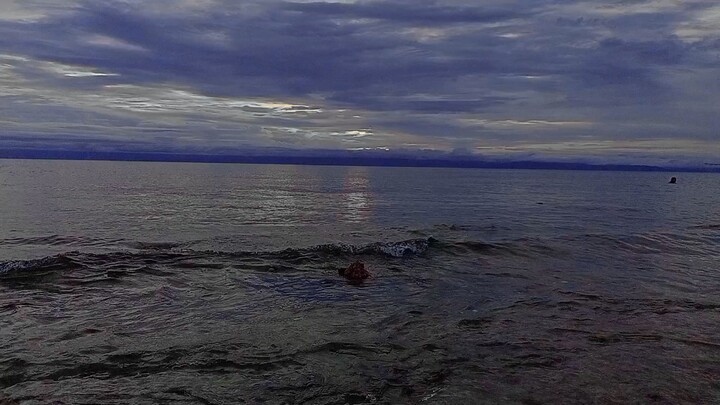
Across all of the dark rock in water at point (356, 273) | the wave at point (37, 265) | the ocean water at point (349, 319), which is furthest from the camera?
the dark rock in water at point (356, 273)

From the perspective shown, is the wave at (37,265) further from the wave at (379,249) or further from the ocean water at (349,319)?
the wave at (379,249)

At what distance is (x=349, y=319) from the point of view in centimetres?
Answer: 1266

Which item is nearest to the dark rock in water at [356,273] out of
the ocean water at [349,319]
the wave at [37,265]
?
the ocean water at [349,319]

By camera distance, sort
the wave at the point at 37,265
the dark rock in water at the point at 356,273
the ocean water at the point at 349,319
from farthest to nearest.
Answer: the dark rock in water at the point at 356,273 < the wave at the point at 37,265 < the ocean water at the point at 349,319

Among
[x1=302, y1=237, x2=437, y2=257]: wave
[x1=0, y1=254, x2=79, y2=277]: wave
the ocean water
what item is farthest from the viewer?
[x1=302, y1=237, x2=437, y2=257]: wave

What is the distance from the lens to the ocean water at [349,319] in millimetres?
8602

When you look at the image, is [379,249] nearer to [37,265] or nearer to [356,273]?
[356,273]

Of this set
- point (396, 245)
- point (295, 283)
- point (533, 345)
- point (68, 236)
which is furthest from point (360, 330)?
point (68, 236)

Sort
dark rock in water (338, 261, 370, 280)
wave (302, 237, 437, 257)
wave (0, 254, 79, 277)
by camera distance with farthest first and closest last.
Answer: wave (302, 237, 437, 257) < dark rock in water (338, 261, 370, 280) < wave (0, 254, 79, 277)

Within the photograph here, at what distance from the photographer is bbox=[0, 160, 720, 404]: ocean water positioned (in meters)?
8.60

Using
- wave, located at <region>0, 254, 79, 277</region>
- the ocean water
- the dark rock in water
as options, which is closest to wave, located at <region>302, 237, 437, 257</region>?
the ocean water

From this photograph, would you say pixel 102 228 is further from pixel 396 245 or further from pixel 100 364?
pixel 100 364

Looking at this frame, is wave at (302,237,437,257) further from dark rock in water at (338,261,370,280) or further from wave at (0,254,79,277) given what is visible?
wave at (0,254,79,277)

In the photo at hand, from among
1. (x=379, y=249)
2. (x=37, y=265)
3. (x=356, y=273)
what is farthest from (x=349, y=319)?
(x=37, y=265)
